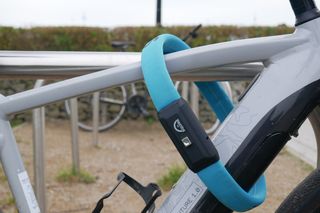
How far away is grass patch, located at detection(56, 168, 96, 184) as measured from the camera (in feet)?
10.9

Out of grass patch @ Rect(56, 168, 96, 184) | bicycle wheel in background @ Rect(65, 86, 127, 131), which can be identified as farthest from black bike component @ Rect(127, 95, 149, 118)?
grass patch @ Rect(56, 168, 96, 184)

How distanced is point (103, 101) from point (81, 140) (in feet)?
3.30

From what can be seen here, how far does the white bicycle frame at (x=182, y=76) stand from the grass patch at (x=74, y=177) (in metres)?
2.59

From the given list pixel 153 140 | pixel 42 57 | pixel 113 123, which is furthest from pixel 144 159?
pixel 42 57

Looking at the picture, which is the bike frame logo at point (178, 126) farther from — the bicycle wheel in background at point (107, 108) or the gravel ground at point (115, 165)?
the bicycle wheel in background at point (107, 108)

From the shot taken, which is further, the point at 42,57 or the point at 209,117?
the point at 209,117

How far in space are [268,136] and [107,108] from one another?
212 inches

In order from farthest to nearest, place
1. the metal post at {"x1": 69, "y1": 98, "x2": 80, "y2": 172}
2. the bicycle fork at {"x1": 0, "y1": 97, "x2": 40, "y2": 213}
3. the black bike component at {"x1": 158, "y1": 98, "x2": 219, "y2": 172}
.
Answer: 1. the metal post at {"x1": 69, "y1": 98, "x2": 80, "y2": 172}
2. the bicycle fork at {"x1": 0, "y1": 97, "x2": 40, "y2": 213}
3. the black bike component at {"x1": 158, "y1": 98, "x2": 219, "y2": 172}

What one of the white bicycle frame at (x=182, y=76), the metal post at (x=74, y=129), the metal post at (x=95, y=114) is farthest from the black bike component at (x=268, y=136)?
the metal post at (x=95, y=114)

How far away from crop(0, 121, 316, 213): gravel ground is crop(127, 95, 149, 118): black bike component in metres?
0.24

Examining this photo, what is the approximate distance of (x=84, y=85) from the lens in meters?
0.73

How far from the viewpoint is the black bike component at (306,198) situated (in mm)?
671

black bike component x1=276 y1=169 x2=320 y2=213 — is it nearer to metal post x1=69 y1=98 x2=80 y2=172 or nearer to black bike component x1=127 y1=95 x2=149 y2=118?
metal post x1=69 y1=98 x2=80 y2=172

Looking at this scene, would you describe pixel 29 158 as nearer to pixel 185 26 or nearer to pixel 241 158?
pixel 185 26
